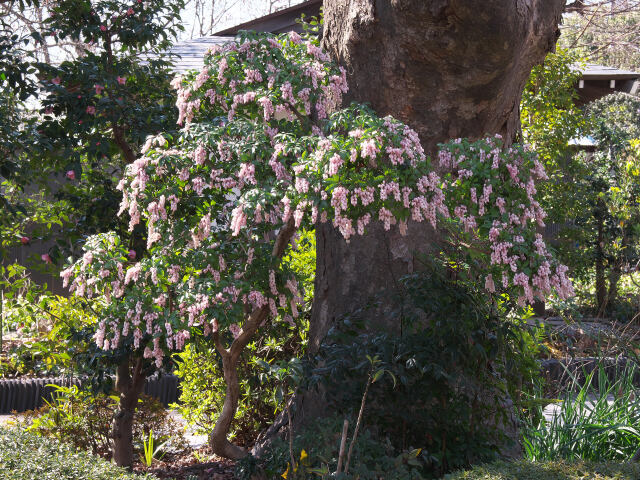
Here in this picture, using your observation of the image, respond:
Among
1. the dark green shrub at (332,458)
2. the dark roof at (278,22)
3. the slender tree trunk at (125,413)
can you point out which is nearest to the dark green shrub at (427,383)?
the dark green shrub at (332,458)

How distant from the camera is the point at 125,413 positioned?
6.13 metres

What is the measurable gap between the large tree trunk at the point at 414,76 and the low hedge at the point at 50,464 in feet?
5.88

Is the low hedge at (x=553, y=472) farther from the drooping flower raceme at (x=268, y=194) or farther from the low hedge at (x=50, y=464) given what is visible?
the low hedge at (x=50, y=464)

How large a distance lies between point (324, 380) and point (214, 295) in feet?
2.73

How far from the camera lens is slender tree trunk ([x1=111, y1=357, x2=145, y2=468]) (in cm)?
604

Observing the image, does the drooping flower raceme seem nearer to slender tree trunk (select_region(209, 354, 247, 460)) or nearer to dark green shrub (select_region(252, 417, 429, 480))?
slender tree trunk (select_region(209, 354, 247, 460))

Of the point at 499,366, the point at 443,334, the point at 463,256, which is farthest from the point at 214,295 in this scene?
the point at 499,366

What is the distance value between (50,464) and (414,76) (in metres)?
3.54

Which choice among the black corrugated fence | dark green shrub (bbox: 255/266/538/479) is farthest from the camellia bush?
the black corrugated fence

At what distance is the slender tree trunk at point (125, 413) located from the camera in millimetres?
6039

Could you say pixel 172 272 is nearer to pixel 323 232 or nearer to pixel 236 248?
pixel 236 248

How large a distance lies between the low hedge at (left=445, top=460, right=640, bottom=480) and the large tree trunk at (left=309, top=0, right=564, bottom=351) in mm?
1825

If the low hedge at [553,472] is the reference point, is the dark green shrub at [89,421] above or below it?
below

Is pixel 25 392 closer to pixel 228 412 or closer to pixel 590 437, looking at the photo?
pixel 228 412
